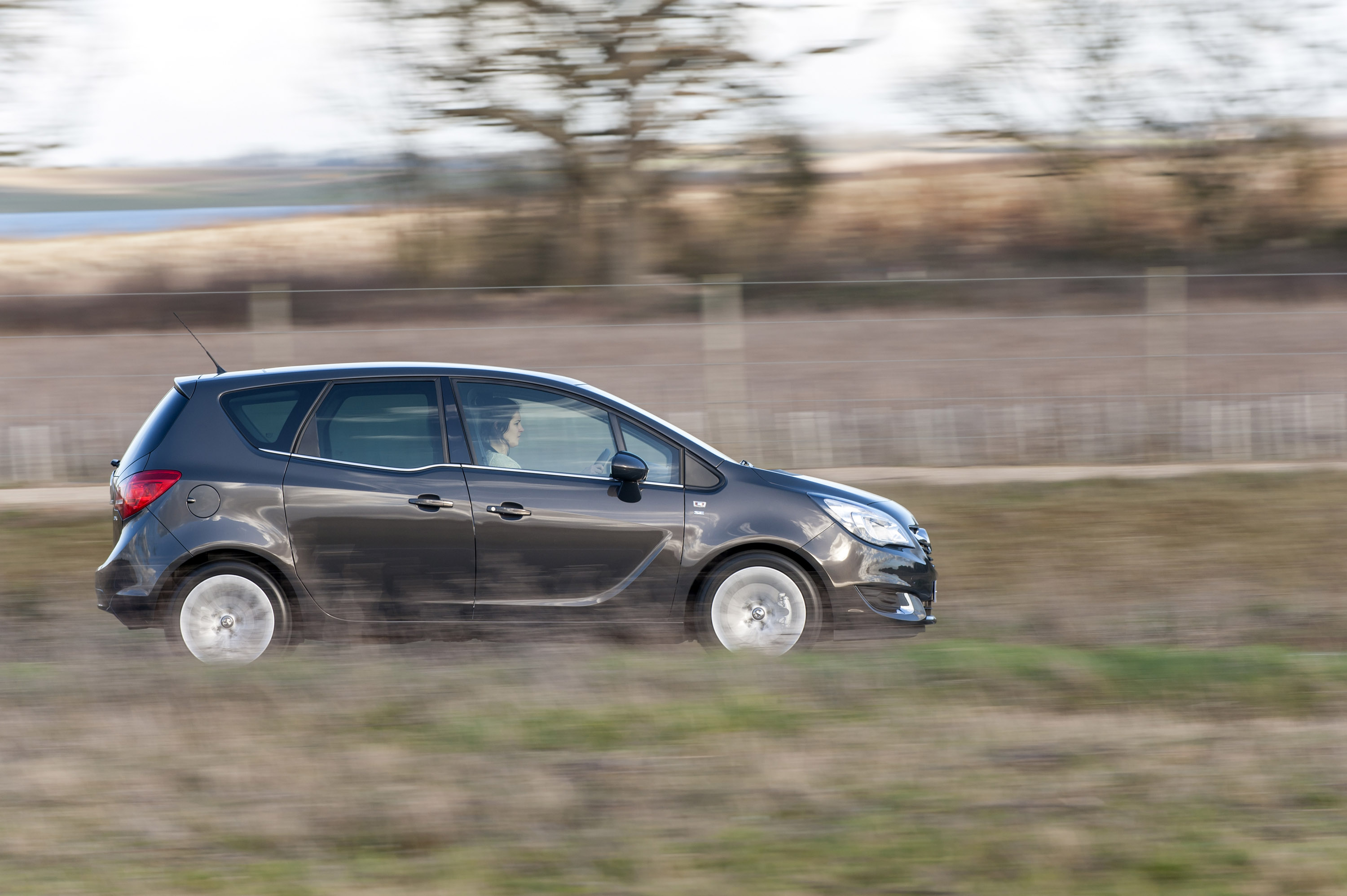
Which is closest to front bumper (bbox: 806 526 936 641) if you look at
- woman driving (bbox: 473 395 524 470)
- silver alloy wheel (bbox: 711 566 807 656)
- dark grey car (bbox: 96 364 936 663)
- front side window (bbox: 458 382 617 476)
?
dark grey car (bbox: 96 364 936 663)

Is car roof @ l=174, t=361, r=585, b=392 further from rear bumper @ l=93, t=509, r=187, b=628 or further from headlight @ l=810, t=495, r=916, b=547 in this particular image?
headlight @ l=810, t=495, r=916, b=547

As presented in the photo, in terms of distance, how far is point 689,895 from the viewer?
3195 mm

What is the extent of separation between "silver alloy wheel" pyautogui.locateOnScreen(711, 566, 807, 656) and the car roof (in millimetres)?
1279

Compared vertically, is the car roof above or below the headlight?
above

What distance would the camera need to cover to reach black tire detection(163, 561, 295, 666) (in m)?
6.01

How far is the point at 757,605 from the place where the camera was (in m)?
6.29

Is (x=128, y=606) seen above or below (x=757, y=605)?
above

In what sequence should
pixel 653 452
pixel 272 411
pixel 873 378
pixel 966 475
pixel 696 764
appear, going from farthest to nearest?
pixel 873 378
pixel 966 475
pixel 653 452
pixel 272 411
pixel 696 764

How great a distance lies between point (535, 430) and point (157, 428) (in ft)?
5.64

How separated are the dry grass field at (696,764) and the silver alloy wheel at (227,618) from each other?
0.78ft

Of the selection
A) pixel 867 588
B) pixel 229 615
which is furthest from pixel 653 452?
pixel 229 615

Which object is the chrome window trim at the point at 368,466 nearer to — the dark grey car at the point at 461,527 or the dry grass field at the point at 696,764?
the dark grey car at the point at 461,527

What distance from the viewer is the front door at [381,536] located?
607 centimetres

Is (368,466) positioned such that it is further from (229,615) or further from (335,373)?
(229,615)
